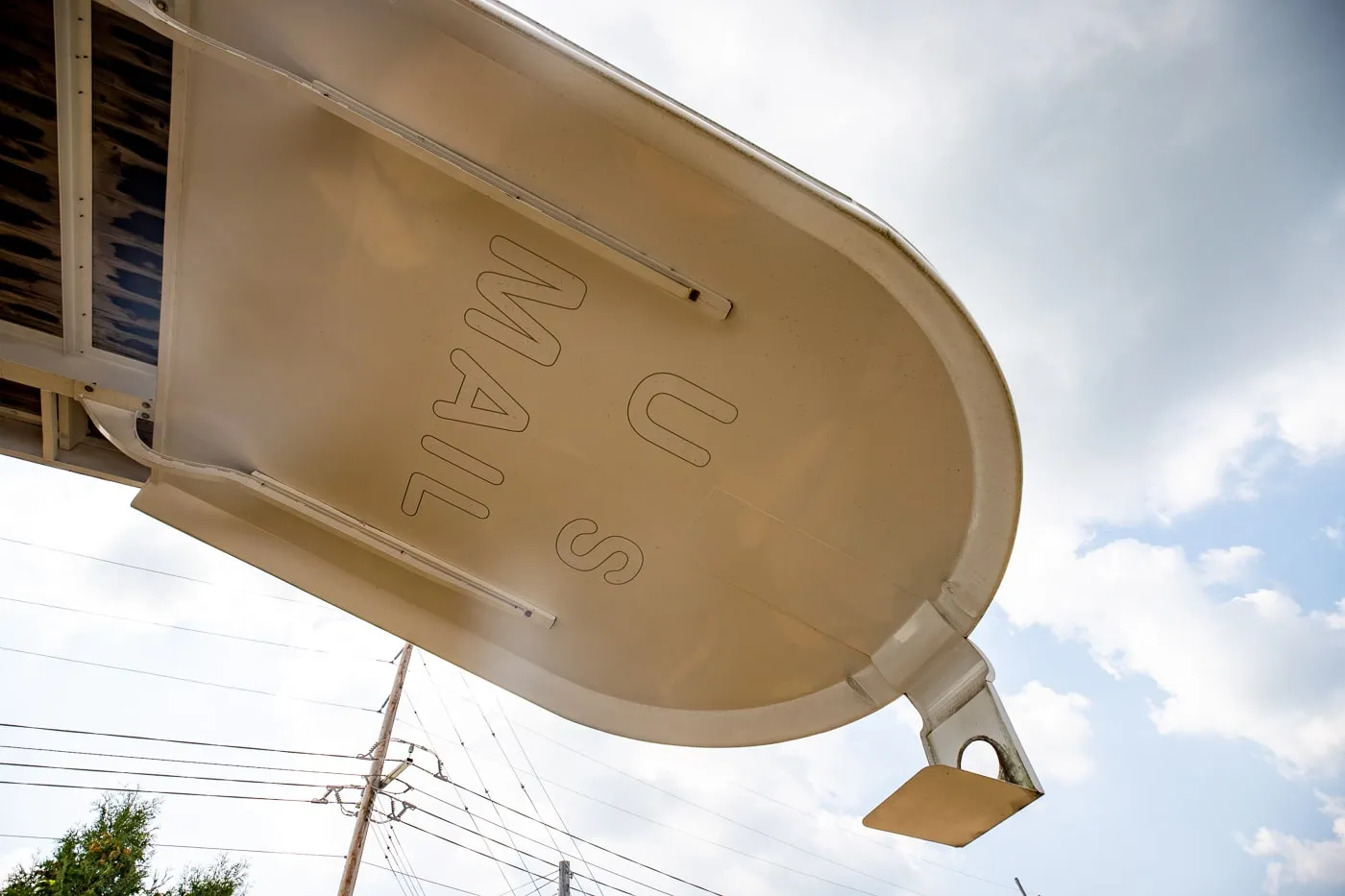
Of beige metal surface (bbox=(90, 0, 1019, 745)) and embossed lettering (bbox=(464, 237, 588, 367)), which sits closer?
beige metal surface (bbox=(90, 0, 1019, 745))

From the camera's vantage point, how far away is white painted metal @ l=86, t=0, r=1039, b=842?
1427mm

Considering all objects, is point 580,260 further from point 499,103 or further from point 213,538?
point 213,538

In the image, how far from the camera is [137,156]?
1.59 m

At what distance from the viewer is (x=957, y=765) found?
1.75 m

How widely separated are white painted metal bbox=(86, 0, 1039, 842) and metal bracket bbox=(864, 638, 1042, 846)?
1 cm

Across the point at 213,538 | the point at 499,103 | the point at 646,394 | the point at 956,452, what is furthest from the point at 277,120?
the point at 956,452

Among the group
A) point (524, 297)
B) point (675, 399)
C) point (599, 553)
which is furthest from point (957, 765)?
point (524, 297)

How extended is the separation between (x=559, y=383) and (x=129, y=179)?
1.24 m

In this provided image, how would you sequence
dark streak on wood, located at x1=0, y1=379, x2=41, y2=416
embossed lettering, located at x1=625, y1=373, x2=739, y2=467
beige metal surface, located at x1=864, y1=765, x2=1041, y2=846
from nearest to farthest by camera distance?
1. beige metal surface, located at x1=864, y1=765, x2=1041, y2=846
2. embossed lettering, located at x1=625, y1=373, x2=739, y2=467
3. dark streak on wood, located at x1=0, y1=379, x2=41, y2=416

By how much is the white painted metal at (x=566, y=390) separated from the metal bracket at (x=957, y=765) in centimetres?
1

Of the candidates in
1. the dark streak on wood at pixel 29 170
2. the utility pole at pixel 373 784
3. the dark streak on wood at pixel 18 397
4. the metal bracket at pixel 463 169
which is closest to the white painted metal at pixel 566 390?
the metal bracket at pixel 463 169

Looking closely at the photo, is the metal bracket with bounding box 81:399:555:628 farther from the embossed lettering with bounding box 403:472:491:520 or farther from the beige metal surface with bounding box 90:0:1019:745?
the embossed lettering with bounding box 403:472:491:520

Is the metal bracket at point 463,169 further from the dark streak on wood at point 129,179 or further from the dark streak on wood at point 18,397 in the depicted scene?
the dark streak on wood at point 18,397

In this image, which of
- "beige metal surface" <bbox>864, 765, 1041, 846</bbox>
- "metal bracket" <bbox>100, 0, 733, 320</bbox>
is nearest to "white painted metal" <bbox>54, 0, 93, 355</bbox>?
"metal bracket" <bbox>100, 0, 733, 320</bbox>
